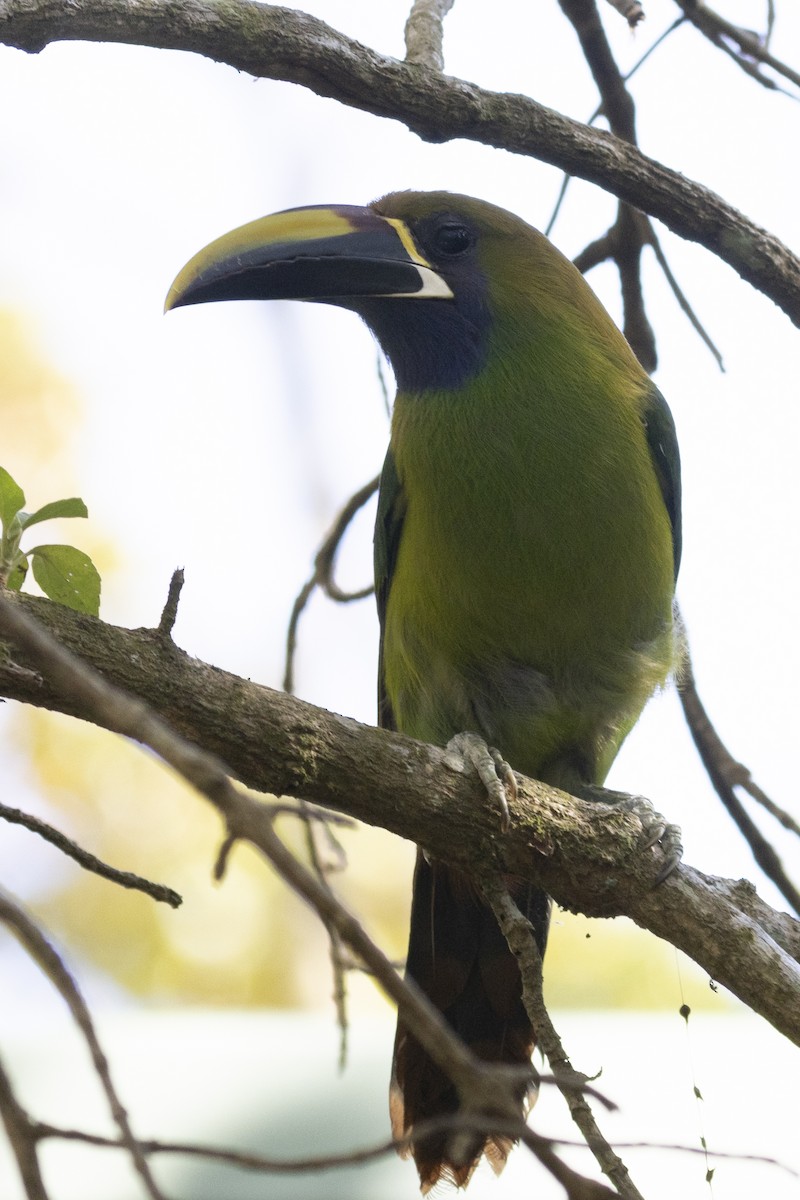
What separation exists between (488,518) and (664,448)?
0.75 meters

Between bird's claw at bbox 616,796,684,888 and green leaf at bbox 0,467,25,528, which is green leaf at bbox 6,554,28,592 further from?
bird's claw at bbox 616,796,684,888

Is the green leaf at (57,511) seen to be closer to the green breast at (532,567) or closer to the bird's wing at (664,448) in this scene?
the green breast at (532,567)

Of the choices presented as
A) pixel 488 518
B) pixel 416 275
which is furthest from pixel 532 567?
pixel 416 275

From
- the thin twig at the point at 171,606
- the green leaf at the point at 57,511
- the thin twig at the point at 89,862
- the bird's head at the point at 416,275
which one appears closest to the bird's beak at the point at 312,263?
the bird's head at the point at 416,275

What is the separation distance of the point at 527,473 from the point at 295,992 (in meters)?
4.42

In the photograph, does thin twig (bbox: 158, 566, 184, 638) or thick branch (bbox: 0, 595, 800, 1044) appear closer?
thin twig (bbox: 158, 566, 184, 638)

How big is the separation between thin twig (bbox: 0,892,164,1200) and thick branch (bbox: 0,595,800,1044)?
32.0 inches

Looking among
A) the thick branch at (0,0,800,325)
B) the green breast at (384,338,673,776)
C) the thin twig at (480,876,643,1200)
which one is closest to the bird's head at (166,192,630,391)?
the green breast at (384,338,673,776)

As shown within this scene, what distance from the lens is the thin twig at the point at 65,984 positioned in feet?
4.72

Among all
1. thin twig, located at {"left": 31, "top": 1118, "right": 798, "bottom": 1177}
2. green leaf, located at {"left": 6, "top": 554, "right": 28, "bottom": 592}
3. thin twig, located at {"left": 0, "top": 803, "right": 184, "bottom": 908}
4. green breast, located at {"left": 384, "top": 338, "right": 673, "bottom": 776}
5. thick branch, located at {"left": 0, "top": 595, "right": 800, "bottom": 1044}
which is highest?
green breast, located at {"left": 384, "top": 338, "right": 673, "bottom": 776}

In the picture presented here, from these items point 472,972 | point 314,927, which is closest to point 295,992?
point 314,927

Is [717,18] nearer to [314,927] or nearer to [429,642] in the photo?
[429,642]

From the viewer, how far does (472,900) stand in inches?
160

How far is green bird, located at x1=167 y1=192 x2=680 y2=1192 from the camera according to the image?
12.4 ft
